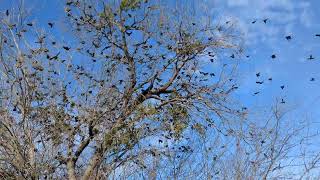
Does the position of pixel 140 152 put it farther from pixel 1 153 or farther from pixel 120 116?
pixel 1 153

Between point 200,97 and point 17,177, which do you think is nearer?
point 17,177

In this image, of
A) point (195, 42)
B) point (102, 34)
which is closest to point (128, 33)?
point (102, 34)

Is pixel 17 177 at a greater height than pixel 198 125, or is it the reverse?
pixel 198 125

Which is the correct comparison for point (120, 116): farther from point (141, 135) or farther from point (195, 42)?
point (195, 42)

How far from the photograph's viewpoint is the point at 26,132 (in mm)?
11898

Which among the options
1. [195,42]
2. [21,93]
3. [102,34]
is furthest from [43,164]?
[195,42]

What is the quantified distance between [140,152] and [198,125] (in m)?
1.39

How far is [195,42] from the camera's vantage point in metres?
12.7

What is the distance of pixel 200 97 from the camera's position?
1316cm

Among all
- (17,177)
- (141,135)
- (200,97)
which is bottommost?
(17,177)

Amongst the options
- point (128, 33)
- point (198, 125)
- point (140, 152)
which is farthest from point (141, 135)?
point (128, 33)

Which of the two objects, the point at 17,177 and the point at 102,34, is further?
the point at 102,34

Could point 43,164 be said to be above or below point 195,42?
below

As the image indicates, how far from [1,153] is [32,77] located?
59.2 inches
